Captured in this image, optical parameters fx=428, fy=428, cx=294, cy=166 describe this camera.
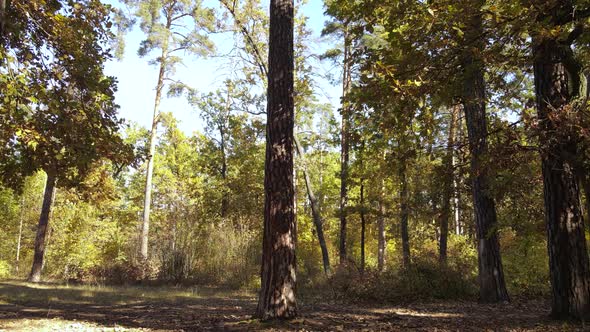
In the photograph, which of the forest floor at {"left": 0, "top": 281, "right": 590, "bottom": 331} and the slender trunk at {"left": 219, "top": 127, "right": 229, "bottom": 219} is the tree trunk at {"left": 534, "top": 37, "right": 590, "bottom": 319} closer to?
the forest floor at {"left": 0, "top": 281, "right": 590, "bottom": 331}

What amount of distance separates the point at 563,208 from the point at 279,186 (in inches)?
166

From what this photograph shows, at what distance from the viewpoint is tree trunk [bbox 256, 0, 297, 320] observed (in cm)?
599

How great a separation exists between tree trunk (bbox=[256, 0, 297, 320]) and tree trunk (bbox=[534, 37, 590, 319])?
3.60 meters

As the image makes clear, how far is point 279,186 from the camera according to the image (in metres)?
6.19

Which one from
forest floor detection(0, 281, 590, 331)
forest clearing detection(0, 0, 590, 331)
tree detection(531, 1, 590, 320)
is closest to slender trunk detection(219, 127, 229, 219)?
forest clearing detection(0, 0, 590, 331)

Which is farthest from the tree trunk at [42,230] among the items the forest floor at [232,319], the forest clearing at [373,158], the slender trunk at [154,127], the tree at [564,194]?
the tree at [564,194]

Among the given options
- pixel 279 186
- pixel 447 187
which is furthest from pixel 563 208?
pixel 279 186

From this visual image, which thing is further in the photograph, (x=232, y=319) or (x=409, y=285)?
(x=409, y=285)

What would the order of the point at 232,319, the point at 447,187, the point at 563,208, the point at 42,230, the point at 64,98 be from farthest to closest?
the point at 42,230
the point at 447,187
the point at 64,98
the point at 232,319
the point at 563,208

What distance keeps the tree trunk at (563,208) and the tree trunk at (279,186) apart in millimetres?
3596

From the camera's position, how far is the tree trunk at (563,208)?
6207 millimetres

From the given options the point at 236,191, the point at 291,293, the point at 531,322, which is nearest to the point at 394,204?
the point at 236,191

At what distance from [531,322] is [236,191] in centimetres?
2270

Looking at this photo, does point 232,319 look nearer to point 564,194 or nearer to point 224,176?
point 564,194
